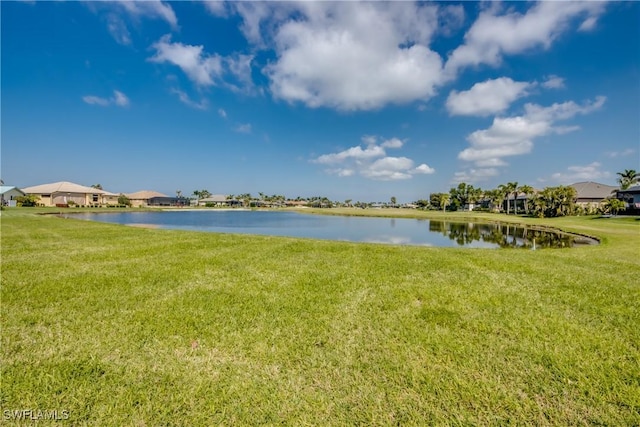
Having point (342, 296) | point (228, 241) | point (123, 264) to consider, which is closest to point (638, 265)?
point (342, 296)

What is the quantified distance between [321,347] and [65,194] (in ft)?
316

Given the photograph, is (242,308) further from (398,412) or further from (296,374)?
(398,412)

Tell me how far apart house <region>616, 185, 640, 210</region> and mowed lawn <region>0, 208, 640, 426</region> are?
192 feet

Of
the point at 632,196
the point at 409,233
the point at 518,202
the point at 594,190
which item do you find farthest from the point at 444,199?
the point at 409,233

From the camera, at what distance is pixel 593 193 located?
66.2 metres

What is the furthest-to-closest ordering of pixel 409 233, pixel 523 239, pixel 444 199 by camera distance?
pixel 444 199 < pixel 409 233 < pixel 523 239

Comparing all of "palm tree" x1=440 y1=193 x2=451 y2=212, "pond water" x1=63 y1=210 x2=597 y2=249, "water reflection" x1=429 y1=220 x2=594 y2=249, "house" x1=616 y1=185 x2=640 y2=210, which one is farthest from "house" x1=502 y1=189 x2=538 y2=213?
"water reflection" x1=429 y1=220 x2=594 y2=249

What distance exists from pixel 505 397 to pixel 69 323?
601 cm

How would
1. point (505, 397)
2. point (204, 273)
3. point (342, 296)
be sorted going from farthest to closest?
point (204, 273) → point (342, 296) → point (505, 397)

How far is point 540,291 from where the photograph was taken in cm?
619

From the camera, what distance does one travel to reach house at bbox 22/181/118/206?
73250mm

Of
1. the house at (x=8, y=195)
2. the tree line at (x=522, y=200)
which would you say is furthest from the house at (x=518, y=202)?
the house at (x=8, y=195)

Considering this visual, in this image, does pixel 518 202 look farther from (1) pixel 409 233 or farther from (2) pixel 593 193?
(1) pixel 409 233

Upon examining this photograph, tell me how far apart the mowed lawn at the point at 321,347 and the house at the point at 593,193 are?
252 ft
